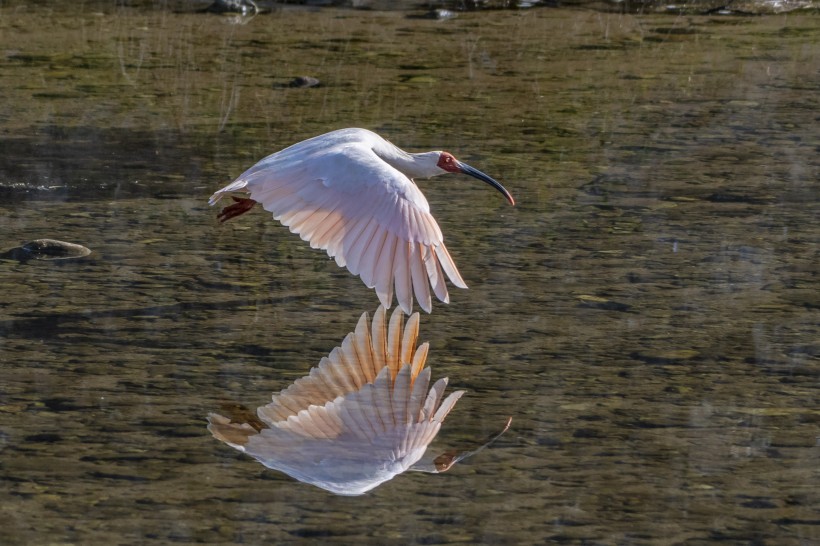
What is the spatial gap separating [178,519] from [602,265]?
245 centimetres

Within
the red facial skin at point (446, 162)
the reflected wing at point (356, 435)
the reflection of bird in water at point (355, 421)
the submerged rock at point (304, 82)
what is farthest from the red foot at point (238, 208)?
the submerged rock at point (304, 82)

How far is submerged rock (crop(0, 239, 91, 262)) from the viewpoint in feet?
17.3

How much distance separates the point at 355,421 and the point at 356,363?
48 cm

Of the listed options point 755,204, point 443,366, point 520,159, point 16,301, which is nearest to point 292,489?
point 443,366

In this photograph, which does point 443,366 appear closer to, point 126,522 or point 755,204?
point 126,522

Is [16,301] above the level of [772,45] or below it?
below

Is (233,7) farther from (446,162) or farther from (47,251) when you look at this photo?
(47,251)

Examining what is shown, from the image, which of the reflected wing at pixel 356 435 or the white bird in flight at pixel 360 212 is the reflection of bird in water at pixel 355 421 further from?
the white bird in flight at pixel 360 212

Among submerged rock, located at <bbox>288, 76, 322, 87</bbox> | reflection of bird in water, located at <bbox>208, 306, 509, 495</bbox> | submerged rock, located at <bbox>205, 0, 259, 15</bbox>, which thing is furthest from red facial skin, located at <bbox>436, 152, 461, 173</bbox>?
submerged rock, located at <bbox>205, 0, 259, 15</bbox>

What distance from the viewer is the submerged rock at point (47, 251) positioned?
5.26 metres

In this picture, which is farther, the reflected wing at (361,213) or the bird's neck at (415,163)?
the bird's neck at (415,163)

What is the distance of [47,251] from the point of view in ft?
17.3

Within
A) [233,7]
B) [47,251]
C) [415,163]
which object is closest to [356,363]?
[415,163]

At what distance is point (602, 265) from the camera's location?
17.4ft
